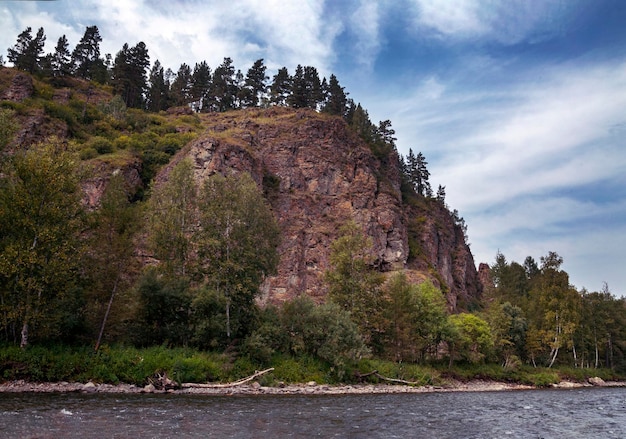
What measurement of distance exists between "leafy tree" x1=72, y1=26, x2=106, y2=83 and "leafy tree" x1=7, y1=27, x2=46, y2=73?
475 inches

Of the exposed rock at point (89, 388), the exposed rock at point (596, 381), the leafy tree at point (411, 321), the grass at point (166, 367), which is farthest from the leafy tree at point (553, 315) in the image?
the exposed rock at point (89, 388)

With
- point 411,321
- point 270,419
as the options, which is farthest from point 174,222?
point 411,321

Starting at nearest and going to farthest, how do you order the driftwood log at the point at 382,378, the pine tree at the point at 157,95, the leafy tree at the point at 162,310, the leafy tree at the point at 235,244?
1. the leafy tree at the point at 162,310
2. the leafy tree at the point at 235,244
3. the driftwood log at the point at 382,378
4. the pine tree at the point at 157,95

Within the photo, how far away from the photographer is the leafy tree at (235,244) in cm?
4178

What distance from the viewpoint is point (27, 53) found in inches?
3969

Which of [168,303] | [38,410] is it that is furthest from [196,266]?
[38,410]

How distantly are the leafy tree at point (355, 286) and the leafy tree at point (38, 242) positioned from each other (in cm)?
2926

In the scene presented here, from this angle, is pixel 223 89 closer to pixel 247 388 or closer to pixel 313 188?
pixel 313 188

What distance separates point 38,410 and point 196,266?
74.9 feet

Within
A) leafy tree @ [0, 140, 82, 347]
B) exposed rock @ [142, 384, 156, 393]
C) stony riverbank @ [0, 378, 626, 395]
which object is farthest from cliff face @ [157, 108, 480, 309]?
leafy tree @ [0, 140, 82, 347]

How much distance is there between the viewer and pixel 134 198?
7112 cm

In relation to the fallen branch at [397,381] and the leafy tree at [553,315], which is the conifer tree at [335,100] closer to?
the leafy tree at [553,315]

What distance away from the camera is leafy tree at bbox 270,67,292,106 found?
12000cm

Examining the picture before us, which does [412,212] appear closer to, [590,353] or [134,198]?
[590,353]
